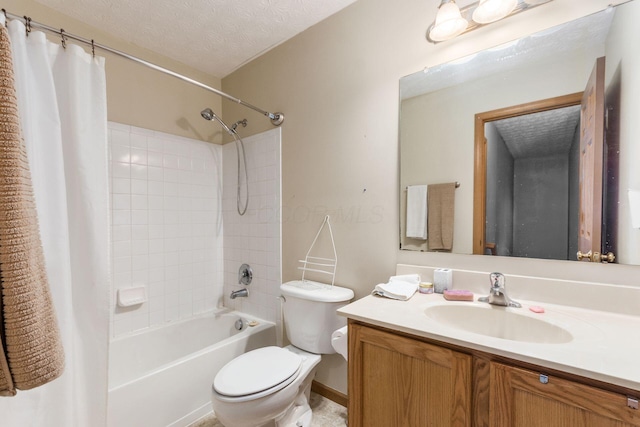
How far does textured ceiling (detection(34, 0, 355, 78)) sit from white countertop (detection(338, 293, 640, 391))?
5.52 feet

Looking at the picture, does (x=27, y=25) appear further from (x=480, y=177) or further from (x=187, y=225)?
(x=480, y=177)

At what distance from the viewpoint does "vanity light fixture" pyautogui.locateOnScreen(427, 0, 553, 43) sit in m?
1.14

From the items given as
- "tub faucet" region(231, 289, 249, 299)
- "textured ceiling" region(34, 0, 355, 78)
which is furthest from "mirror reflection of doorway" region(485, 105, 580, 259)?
"tub faucet" region(231, 289, 249, 299)

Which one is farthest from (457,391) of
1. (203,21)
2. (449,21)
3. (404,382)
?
(203,21)

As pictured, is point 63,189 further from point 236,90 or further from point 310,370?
point 236,90

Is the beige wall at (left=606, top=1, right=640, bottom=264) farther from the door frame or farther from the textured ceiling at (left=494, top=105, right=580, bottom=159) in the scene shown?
the door frame

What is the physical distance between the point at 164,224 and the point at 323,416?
1.69 m

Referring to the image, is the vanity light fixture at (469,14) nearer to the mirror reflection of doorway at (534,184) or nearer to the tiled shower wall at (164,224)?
the mirror reflection of doorway at (534,184)

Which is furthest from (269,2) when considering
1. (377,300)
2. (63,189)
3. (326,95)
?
(377,300)

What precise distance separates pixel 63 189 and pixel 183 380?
113 cm

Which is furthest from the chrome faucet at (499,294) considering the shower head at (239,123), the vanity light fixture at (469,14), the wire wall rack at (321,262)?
the shower head at (239,123)

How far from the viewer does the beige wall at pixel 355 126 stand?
1.36m

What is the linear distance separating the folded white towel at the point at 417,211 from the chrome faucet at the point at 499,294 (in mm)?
354

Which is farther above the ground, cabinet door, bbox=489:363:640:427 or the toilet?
cabinet door, bbox=489:363:640:427
